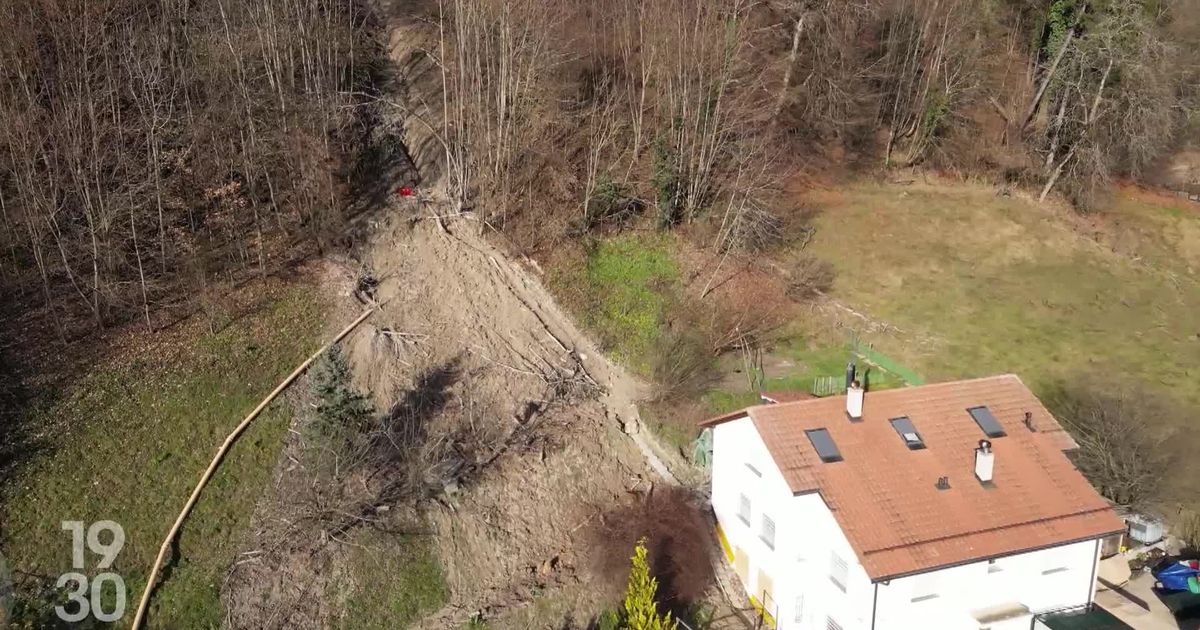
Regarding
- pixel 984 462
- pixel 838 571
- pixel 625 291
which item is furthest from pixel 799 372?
pixel 838 571

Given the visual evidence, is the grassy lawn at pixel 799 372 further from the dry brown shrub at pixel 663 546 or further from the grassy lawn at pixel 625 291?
the dry brown shrub at pixel 663 546

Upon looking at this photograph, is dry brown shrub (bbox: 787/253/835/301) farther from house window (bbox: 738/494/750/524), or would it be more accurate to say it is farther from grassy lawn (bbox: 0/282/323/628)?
grassy lawn (bbox: 0/282/323/628)

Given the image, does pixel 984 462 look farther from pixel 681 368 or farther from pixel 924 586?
pixel 681 368

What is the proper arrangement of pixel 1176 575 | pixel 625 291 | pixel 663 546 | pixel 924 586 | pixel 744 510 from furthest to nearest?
1. pixel 625 291
2. pixel 1176 575
3. pixel 663 546
4. pixel 744 510
5. pixel 924 586

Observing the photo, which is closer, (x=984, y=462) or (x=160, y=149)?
(x=984, y=462)

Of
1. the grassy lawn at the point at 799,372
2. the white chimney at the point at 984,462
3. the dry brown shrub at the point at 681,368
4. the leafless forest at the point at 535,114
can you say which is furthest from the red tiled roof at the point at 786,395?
the leafless forest at the point at 535,114

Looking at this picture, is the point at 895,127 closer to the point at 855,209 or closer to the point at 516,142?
the point at 855,209

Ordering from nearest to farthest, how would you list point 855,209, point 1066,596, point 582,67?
point 1066,596 < point 582,67 < point 855,209

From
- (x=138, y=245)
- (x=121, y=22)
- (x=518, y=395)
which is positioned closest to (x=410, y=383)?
(x=518, y=395)
